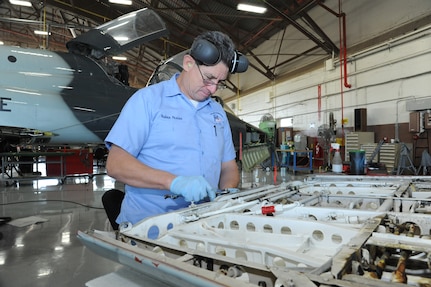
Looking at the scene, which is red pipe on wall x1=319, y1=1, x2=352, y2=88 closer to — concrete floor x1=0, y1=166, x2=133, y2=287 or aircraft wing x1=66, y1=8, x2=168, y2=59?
aircraft wing x1=66, y1=8, x2=168, y2=59

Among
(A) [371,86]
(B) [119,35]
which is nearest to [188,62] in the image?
(B) [119,35]

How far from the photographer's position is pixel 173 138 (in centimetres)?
130

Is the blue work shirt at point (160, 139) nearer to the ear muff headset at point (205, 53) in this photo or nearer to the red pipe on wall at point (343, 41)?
the ear muff headset at point (205, 53)

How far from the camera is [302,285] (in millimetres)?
432

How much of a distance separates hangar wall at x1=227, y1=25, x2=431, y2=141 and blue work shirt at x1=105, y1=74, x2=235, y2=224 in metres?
6.95

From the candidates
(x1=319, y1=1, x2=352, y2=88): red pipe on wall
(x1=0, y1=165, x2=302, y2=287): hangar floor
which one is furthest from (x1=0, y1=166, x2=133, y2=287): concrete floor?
(x1=319, y1=1, x2=352, y2=88): red pipe on wall

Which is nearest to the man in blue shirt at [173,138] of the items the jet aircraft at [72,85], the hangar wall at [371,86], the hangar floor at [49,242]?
the hangar floor at [49,242]

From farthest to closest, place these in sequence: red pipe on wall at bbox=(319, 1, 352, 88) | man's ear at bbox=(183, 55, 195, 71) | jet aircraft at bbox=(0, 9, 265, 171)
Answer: red pipe on wall at bbox=(319, 1, 352, 88) → jet aircraft at bbox=(0, 9, 265, 171) → man's ear at bbox=(183, 55, 195, 71)

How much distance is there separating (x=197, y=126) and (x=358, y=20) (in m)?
8.37

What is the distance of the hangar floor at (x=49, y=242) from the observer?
5.96 feet

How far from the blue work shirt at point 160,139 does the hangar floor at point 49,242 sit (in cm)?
36

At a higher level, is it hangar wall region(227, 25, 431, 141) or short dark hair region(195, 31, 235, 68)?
hangar wall region(227, 25, 431, 141)

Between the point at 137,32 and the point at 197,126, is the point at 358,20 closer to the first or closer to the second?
the point at 137,32

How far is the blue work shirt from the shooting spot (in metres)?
1.23
